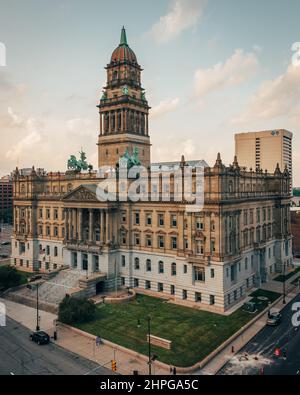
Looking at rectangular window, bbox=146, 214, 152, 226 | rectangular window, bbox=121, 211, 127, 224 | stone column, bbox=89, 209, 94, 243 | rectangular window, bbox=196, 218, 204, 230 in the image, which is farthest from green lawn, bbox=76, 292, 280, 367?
rectangular window, bbox=121, 211, 127, 224

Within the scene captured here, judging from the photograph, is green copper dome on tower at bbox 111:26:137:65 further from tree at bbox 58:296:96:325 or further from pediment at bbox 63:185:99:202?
tree at bbox 58:296:96:325

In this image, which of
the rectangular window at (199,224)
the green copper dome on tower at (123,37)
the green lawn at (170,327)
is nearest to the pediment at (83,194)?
the rectangular window at (199,224)

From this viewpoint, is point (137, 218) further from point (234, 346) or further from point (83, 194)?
point (234, 346)

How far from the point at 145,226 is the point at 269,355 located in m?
35.1

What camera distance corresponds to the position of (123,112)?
89.2m

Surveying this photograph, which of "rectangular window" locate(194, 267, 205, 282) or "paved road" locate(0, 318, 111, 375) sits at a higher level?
"rectangular window" locate(194, 267, 205, 282)

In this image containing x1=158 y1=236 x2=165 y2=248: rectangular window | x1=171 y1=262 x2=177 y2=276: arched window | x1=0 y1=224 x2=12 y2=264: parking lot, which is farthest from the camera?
x1=0 y1=224 x2=12 y2=264: parking lot

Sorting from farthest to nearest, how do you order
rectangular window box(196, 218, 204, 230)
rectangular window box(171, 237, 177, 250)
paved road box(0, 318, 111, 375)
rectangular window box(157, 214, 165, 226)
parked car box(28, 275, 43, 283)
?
parked car box(28, 275, 43, 283) < rectangular window box(157, 214, 165, 226) < rectangular window box(171, 237, 177, 250) < rectangular window box(196, 218, 204, 230) < paved road box(0, 318, 111, 375)

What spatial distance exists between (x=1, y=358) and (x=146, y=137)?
202 ft

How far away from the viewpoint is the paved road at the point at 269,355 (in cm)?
4325

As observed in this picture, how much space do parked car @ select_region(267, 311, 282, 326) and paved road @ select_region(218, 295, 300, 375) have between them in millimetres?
726

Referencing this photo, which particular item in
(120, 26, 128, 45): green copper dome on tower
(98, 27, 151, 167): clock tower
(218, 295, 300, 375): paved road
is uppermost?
(120, 26, 128, 45): green copper dome on tower

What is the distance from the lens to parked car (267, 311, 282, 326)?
56781mm
